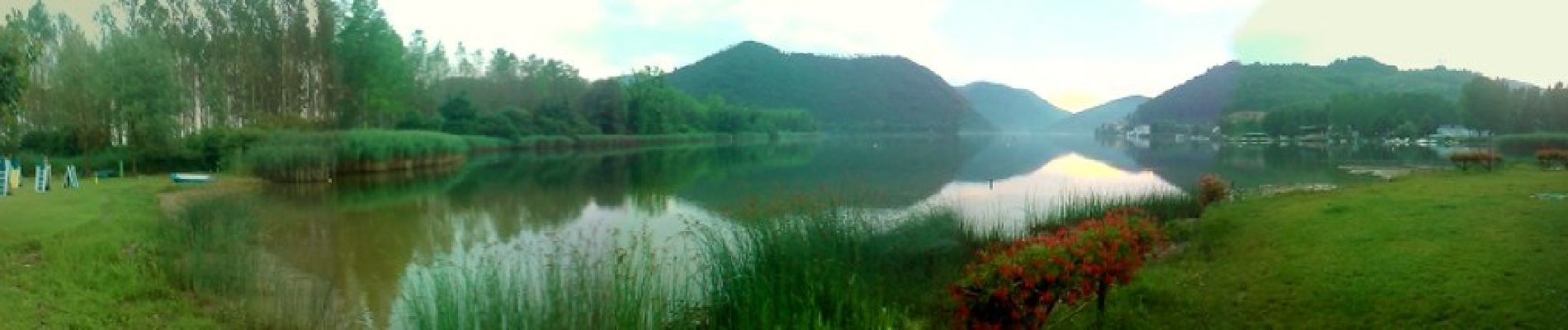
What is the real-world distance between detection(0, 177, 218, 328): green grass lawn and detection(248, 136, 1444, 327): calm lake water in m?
2.00

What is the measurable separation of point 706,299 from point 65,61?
129ft

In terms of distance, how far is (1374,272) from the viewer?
8.52 meters

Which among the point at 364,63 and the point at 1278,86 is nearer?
the point at 364,63

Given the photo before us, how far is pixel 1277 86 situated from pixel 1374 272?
166 m

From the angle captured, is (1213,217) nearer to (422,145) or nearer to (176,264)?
(176,264)

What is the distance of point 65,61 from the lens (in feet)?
115

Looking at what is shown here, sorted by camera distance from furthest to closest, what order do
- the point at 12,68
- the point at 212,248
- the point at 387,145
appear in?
the point at 387,145 < the point at 12,68 < the point at 212,248

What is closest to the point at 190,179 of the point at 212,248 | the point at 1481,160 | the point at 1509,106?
the point at 212,248

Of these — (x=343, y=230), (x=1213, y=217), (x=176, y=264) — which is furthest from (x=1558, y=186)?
(x=343, y=230)

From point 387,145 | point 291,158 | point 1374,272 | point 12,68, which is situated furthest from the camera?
point 387,145

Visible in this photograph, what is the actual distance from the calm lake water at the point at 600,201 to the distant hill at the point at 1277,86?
11472cm

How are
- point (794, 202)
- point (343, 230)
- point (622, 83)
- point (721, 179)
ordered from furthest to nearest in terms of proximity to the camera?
point (622, 83) → point (721, 179) → point (343, 230) → point (794, 202)

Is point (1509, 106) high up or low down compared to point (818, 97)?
down

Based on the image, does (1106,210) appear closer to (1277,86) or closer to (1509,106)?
(1509,106)
